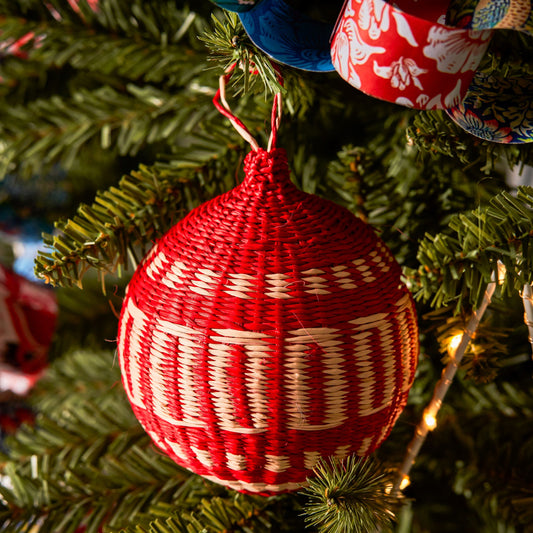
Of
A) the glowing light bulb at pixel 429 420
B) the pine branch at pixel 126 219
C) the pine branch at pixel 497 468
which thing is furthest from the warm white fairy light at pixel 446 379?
the pine branch at pixel 126 219

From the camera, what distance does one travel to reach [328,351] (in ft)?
1.09

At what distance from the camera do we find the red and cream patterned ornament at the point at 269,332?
332 mm

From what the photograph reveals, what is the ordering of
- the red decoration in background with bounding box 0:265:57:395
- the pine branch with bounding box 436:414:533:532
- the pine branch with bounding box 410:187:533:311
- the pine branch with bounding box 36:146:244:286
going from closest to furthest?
the pine branch with bounding box 410:187:533:311 < the pine branch with bounding box 36:146:244:286 < the pine branch with bounding box 436:414:533:532 < the red decoration in background with bounding box 0:265:57:395

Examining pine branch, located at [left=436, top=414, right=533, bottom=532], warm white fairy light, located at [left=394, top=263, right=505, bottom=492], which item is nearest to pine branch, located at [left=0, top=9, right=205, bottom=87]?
warm white fairy light, located at [left=394, top=263, right=505, bottom=492]

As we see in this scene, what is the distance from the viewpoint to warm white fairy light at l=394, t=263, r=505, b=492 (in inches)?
15.1

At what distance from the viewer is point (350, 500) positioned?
340 mm

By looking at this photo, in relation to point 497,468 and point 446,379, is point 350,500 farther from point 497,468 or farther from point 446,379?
point 497,468

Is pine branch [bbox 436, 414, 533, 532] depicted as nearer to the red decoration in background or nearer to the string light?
the string light

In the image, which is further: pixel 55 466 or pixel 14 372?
pixel 14 372

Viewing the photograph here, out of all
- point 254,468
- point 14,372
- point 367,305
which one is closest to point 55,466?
point 14,372

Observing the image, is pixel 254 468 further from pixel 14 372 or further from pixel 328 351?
pixel 14 372

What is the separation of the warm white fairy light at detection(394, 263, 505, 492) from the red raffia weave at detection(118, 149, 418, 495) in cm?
4

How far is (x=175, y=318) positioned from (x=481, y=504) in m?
0.38

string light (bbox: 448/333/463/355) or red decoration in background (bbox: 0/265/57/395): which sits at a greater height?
string light (bbox: 448/333/463/355)
